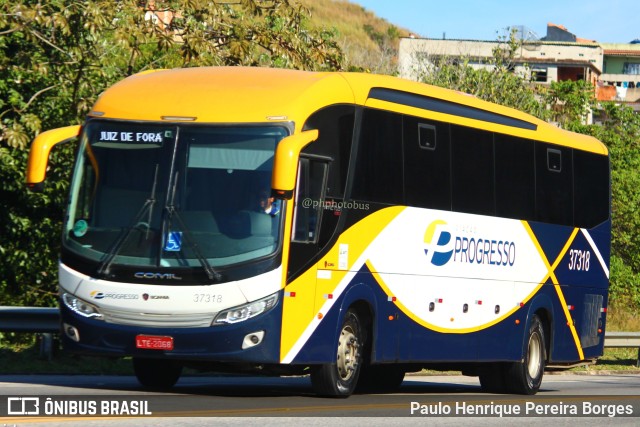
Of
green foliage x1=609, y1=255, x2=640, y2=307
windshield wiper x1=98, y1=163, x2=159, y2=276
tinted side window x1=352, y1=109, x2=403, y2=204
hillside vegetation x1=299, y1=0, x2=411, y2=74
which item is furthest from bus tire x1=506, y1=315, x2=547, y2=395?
hillside vegetation x1=299, y1=0, x2=411, y2=74

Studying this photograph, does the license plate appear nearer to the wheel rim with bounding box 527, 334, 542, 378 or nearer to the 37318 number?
the wheel rim with bounding box 527, 334, 542, 378

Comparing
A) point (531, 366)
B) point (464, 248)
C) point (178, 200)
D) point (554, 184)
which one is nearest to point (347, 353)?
point (178, 200)

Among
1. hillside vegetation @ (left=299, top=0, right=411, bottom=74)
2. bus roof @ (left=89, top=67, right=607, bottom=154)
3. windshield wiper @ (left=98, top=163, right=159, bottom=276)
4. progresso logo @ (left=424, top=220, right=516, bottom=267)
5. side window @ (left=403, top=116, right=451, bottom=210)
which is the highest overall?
hillside vegetation @ (left=299, top=0, right=411, bottom=74)

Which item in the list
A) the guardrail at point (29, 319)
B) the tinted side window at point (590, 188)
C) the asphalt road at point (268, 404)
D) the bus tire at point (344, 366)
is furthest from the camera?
the tinted side window at point (590, 188)

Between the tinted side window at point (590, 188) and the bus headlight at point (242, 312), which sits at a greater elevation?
the tinted side window at point (590, 188)

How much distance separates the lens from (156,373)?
1527cm

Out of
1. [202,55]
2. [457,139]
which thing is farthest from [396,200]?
[202,55]

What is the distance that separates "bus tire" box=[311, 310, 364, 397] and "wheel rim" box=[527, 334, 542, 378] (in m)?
5.20

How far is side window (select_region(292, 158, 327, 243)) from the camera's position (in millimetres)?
13766

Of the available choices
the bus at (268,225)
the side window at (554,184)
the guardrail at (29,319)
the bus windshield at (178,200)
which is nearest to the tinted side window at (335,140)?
Answer: the bus at (268,225)

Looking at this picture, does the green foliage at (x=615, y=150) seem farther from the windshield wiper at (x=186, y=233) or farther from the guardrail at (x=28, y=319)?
the windshield wiper at (x=186, y=233)

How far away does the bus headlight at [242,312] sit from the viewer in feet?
43.5

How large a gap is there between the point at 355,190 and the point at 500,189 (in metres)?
4.40

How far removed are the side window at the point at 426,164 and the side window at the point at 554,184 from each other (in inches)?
126
